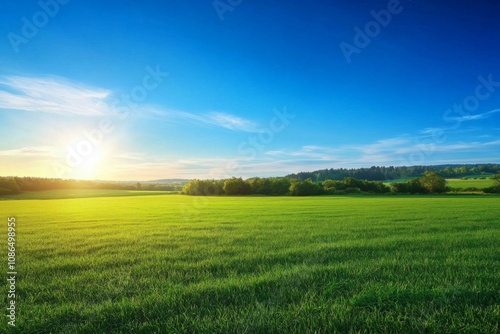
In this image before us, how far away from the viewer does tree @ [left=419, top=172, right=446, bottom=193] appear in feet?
290

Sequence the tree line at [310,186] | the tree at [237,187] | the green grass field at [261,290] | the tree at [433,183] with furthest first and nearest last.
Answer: the tree at [237,187] < the tree line at [310,186] < the tree at [433,183] < the green grass field at [261,290]

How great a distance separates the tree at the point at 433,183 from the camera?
88.5 m

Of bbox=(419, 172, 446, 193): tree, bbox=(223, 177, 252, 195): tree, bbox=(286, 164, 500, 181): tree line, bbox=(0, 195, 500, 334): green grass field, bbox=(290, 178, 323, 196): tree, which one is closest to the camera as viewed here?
bbox=(0, 195, 500, 334): green grass field

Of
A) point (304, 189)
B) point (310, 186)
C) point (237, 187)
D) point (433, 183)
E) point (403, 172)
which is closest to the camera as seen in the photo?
point (433, 183)

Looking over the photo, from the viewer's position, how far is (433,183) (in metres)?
89.4

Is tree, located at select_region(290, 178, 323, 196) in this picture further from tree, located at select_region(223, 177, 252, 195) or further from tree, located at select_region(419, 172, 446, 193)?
tree, located at select_region(419, 172, 446, 193)

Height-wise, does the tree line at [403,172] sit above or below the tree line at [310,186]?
above

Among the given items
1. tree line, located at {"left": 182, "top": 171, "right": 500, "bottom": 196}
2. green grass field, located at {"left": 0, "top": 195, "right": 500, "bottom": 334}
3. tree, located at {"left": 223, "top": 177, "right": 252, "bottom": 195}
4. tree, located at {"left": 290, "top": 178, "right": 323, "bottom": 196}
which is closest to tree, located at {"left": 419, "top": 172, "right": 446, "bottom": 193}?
tree line, located at {"left": 182, "top": 171, "right": 500, "bottom": 196}

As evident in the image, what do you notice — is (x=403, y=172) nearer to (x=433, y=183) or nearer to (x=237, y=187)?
(x=433, y=183)

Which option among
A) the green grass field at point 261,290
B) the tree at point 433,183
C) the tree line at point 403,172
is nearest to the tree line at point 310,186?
the tree at point 433,183

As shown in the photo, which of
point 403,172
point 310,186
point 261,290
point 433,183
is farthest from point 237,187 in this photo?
point 261,290

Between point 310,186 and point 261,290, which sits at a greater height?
point 310,186

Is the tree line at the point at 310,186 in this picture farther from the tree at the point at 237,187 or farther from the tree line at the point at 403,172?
the tree line at the point at 403,172

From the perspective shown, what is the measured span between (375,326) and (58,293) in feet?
17.5
